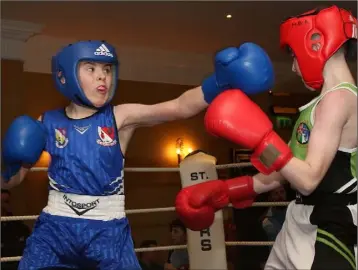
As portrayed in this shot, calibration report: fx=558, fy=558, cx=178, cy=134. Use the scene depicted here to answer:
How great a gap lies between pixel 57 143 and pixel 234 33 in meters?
3.24

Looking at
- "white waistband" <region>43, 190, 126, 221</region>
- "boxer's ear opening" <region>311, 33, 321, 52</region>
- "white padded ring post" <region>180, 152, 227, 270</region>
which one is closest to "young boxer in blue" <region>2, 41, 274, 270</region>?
"white waistband" <region>43, 190, 126, 221</region>

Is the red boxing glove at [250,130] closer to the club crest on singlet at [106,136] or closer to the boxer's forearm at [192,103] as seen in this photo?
the boxer's forearm at [192,103]

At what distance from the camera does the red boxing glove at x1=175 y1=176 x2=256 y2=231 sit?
1.62 m

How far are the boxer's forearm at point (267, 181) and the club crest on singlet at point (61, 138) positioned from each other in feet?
1.86

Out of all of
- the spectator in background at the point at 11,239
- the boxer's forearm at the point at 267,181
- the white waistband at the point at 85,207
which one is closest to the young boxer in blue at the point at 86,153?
the white waistband at the point at 85,207

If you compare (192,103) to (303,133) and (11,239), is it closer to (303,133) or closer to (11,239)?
(303,133)

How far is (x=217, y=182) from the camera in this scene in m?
1.64

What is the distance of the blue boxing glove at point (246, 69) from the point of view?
4.70 ft

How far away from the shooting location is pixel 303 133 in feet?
4.59

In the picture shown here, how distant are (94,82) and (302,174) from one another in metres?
0.69

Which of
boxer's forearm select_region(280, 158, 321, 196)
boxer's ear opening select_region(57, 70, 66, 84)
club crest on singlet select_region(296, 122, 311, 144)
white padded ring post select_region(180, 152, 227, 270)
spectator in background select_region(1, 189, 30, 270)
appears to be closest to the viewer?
boxer's forearm select_region(280, 158, 321, 196)

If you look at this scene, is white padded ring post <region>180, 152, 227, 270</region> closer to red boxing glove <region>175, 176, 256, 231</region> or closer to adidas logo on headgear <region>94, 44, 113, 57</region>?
red boxing glove <region>175, 176, 256, 231</region>

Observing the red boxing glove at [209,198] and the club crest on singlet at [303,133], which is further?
the red boxing glove at [209,198]

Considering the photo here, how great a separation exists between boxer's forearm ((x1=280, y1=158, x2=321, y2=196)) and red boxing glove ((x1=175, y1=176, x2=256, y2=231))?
1.19ft
